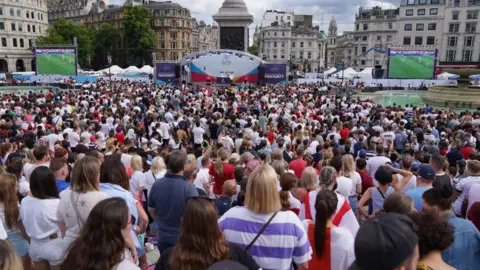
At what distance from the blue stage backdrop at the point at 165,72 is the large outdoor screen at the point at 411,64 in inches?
1006

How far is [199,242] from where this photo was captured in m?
2.92

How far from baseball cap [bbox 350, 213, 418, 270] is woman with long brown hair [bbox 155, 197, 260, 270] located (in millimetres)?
1154

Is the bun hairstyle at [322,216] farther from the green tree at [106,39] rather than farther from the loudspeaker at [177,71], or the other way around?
the green tree at [106,39]

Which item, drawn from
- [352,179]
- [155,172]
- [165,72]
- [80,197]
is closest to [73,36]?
[165,72]

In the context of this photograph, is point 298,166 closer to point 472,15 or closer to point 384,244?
point 384,244

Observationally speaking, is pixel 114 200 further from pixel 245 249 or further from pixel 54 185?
pixel 54 185

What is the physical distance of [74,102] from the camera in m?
21.6

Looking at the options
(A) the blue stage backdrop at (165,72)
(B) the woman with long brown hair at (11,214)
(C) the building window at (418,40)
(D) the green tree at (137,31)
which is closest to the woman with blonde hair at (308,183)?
(B) the woman with long brown hair at (11,214)

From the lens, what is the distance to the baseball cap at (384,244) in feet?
6.97

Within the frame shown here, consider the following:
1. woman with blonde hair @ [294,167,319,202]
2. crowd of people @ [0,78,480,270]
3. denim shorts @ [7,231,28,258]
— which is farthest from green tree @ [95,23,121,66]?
woman with blonde hair @ [294,167,319,202]

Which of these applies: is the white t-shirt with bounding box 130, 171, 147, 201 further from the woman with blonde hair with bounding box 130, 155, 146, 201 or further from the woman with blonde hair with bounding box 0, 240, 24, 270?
the woman with blonde hair with bounding box 0, 240, 24, 270

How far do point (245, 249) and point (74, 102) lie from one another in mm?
20768

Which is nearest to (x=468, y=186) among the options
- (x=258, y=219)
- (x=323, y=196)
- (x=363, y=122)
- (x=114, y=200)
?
(x=323, y=196)

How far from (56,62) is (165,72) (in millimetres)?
12874
